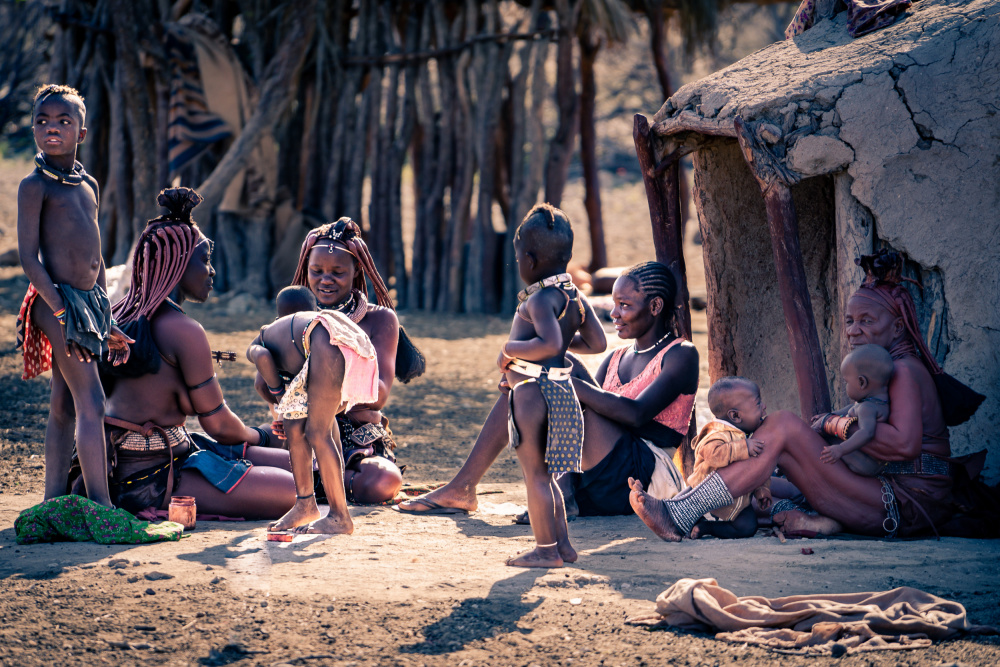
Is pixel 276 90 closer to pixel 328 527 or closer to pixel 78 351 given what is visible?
pixel 78 351

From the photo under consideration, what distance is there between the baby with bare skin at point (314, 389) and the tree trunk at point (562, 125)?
7790 millimetres

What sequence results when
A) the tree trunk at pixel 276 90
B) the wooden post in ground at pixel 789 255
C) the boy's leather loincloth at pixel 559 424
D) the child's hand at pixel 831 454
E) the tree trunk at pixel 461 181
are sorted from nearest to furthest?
the boy's leather loincloth at pixel 559 424 < the child's hand at pixel 831 454 < the wooden post in ground at pixel 789 255 < the tree trunk at pixel 276 90 < the tree trunk at pixel 461 181

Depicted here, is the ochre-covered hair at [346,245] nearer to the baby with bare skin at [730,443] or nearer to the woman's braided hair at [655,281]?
the woman's braided hair at [655,281]

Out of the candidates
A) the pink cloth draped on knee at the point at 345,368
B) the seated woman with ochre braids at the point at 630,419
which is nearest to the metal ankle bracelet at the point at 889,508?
the seated woman with ochre braids at the point at 630,419

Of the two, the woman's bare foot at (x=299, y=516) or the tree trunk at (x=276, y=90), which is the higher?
the tree trunk at (x=276, y=90)

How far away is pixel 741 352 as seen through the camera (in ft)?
17.5

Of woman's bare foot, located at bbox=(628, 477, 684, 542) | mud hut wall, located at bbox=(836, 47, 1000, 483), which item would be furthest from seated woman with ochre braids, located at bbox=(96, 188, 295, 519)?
mud hut wall, located at bbox=(836, 47, 1000, 483)

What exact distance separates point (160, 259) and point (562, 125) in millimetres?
8266

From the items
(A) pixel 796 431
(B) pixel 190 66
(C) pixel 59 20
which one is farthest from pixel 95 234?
(C) pixel 59 20

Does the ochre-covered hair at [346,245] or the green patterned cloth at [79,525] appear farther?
the ochre-covered hair at [346,245]

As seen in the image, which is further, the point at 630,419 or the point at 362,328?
the point at 362,328

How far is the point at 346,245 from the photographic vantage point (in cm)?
453

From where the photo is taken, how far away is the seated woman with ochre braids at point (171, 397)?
13.1 feet

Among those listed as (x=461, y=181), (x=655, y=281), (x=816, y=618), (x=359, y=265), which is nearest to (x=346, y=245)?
(x=359, y=265)
